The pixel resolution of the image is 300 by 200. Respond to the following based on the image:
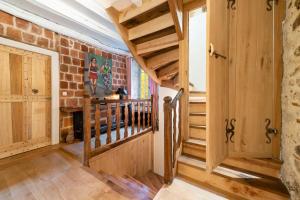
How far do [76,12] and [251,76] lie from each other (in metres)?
2.63

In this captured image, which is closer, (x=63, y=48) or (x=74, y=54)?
(x=63, y=48)

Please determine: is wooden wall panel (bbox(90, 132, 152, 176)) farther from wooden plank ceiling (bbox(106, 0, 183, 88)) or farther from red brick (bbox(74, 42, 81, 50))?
red brick (bbox(74, 42, 81, 50))

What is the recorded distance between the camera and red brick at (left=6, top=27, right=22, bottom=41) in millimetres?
2332

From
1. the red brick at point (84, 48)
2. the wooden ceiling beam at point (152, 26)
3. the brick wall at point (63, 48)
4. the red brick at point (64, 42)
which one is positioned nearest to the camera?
the wooden ceiling beam at point (152, 26)

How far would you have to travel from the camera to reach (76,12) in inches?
95.3

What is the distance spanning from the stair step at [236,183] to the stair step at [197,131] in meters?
0.46

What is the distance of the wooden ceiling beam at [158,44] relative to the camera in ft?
7.48

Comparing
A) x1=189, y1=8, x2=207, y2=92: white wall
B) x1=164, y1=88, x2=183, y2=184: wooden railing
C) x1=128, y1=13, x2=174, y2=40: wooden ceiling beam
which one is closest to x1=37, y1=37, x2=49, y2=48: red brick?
x1=128, y1=13, x2=174, y2=40: wooden ceiling beam

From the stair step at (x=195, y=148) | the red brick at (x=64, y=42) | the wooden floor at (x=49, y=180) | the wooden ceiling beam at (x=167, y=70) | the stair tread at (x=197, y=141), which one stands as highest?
the red brick at (x=64, y=42)

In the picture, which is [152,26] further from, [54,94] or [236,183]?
[54,94]

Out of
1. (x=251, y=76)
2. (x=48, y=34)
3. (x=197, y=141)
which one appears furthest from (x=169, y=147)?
(x=48, y=34)

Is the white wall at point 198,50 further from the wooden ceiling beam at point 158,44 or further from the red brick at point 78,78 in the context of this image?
the red brick at point 78,78

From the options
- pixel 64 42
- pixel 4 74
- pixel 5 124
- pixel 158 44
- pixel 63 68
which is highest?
pixel 64 42

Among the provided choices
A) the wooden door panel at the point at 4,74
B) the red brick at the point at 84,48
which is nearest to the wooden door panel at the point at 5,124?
the wooden door panel at the point at 4,74
